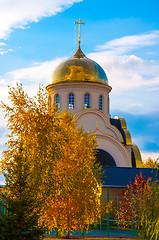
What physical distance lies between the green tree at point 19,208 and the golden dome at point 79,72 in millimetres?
21103

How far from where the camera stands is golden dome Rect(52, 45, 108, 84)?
3425cm

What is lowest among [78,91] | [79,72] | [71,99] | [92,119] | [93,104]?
[92,119]

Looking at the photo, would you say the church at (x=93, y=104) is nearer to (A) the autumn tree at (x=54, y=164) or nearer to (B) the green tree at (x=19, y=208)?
(A) the autumn tree at (x=54, y=164)

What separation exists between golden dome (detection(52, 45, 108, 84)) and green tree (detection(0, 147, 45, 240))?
69.2 feet

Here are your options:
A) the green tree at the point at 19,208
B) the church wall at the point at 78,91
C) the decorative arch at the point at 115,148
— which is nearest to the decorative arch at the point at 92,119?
the decorative arch at the point at 115,148

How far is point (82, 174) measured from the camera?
18.8 meters

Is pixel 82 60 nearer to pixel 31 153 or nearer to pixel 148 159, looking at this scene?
pixel 31 153

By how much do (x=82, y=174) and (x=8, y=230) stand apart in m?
6.44

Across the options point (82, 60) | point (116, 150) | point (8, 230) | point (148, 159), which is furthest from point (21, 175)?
point (148, 159)

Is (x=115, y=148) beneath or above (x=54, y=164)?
above

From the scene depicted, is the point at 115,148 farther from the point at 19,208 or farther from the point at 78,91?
the point at 19,208

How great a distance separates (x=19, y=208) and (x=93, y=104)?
22.4m

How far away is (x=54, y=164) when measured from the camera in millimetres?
17219

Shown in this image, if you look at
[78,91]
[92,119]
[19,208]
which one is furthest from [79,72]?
[19,208]
